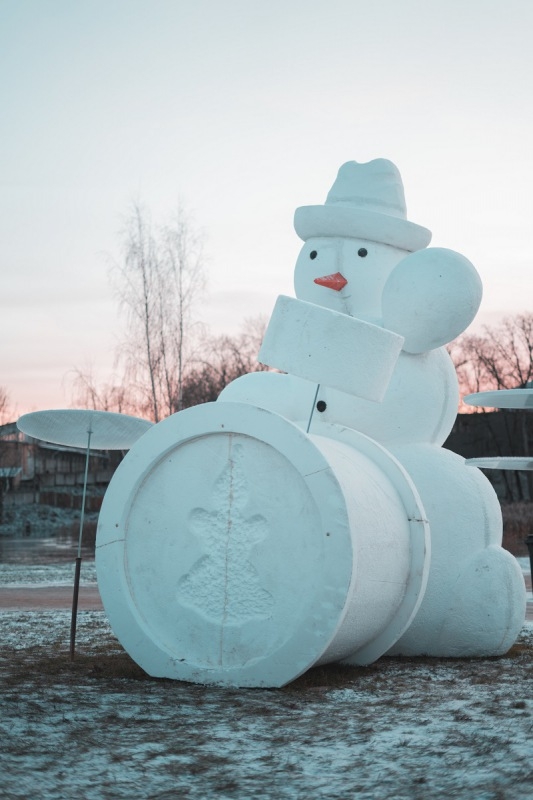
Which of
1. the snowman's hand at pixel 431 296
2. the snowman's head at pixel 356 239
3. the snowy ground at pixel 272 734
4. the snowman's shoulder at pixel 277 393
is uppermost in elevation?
the snowman's head at pixel 356 239

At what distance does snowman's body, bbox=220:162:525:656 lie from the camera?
24.3ft

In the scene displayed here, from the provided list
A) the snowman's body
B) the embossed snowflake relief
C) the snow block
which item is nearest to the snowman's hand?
the snowman's body

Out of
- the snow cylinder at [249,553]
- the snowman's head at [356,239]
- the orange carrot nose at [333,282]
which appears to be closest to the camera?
the snow cylinder at [249,553]

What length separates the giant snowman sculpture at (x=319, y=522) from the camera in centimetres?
596

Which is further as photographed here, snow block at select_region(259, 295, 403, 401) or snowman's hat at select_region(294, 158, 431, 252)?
snowman's hat at select_region(294, 158, 431, 252)

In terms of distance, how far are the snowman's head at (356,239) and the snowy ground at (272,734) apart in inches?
122

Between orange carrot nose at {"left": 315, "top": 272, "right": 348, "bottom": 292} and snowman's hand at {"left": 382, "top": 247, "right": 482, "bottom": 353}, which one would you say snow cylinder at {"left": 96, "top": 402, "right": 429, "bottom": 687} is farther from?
orange carrot nose at {"left": 315, "top": 272, "right": 348, "bottom": 292}

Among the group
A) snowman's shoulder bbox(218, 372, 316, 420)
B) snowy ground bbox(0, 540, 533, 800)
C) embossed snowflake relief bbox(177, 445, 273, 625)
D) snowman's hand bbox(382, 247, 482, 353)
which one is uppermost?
snowman's hand bbox(382, 247, 482, 353)

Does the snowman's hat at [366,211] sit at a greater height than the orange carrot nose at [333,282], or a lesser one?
greater

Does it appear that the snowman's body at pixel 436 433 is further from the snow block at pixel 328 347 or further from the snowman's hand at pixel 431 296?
the snow block at pixel 328 347

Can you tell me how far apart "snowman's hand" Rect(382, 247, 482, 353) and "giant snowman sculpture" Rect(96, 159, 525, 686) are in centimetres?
1

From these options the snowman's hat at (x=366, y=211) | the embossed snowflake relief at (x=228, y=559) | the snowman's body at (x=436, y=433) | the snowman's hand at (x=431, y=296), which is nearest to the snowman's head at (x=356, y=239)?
the snowman's hat at (x=366, y=211)

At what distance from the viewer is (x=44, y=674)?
6.60 m

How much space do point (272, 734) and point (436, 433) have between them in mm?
3764
